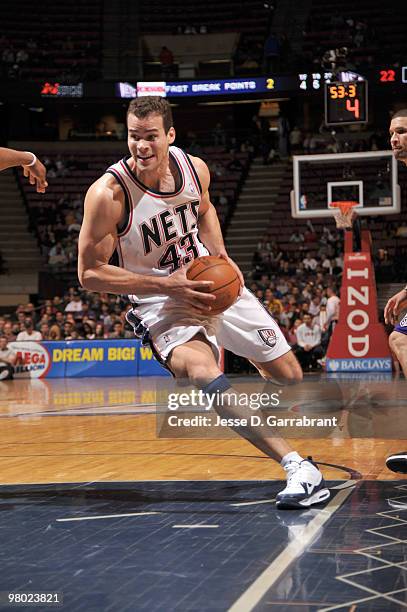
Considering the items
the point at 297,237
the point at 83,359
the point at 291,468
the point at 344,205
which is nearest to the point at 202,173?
the point at 291,468

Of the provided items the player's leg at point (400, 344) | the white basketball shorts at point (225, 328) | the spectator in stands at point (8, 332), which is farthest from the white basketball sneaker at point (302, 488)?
the spectator in stands at point (8, 332)

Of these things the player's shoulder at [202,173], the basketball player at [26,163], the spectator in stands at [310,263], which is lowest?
the spectator in stands at [310,263]

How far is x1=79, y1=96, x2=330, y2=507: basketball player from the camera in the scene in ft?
15.5

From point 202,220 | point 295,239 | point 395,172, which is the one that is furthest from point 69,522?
point 295,239

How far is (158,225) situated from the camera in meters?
4.98

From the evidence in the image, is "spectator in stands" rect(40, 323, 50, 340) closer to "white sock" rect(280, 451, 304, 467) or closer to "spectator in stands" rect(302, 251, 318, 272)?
"spectator in stands" rect(302, 251, 318, 272)

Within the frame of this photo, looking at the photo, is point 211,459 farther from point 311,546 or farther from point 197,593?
point 197,593

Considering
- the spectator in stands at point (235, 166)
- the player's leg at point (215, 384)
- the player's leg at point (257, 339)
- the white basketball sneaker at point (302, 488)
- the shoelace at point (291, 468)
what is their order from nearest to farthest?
the white basketball sneaker at point (302, 488), the shoelace at point (291, 468), the player's leg at point (215, 384), the player's leg at point (257, 339), the spectator in stands at point (235, 166)

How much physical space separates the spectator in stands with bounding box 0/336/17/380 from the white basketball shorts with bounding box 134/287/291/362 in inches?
499

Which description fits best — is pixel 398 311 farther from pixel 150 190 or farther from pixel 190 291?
pixel 150 190

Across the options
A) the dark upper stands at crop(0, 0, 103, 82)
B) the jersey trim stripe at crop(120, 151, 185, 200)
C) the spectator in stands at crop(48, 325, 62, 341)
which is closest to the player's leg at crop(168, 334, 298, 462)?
the jersey trim stripe at crop(120, 151, 185, 200)

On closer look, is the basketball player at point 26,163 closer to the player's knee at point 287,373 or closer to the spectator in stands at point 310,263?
the player's knee at point 287,373

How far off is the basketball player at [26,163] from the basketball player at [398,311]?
84.6 inches

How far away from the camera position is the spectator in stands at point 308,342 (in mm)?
16984
